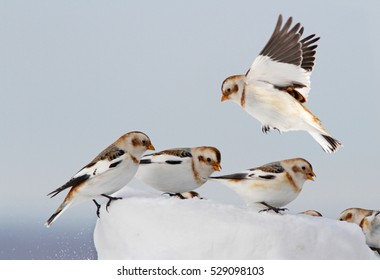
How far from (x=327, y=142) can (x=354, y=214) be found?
16.2 inches

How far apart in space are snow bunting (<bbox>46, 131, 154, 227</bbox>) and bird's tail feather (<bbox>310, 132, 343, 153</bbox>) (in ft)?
2.98

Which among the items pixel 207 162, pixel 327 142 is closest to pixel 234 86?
pixel 207 162

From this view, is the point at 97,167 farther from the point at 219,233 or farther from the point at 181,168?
the point at 219,233

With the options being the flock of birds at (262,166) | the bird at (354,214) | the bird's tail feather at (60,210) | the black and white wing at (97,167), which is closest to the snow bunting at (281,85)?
the flock of birds at (262,166)

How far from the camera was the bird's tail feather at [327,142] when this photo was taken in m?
3.16

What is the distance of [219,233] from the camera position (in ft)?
8.66

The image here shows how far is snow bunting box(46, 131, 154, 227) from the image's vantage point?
2.72 m

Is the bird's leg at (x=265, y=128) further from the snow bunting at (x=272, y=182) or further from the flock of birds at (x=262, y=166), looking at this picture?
the snow bunting at (x=272, y=182)

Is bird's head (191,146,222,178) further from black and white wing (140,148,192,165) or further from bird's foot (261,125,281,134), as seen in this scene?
bird's foot (261,125,281,134)

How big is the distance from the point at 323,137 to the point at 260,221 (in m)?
0.75

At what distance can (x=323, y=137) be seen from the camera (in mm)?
3178

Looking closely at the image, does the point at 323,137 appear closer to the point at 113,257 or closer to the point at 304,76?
the point at 304,76

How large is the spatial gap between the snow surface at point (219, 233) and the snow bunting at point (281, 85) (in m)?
0.54
